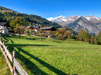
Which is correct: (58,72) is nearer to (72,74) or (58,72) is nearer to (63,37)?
(72,74)

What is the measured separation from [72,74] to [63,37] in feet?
145

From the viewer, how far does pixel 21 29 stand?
43.0 m

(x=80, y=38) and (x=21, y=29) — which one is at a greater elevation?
(x=21, y=29)

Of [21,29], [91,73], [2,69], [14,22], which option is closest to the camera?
[2,69]

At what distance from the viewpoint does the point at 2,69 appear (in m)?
6.29

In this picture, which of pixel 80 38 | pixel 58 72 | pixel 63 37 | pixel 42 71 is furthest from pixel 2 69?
pixel 80 38

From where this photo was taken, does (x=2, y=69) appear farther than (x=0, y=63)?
No

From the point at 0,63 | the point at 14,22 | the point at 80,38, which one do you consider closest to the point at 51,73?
the point at 0,63

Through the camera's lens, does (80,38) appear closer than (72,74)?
No

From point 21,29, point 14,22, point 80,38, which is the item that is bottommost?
point 80,38

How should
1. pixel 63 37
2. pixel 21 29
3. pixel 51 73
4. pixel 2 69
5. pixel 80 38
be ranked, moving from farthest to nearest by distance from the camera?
pixel 80 38 < pixel 63 37 < pixel 21 29 < pixel 51 73 < pixel 2 69

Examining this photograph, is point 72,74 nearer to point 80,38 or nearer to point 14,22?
point 14,22

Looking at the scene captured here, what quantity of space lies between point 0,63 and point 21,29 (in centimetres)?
3795

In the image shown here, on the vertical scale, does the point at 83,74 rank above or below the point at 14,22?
below
